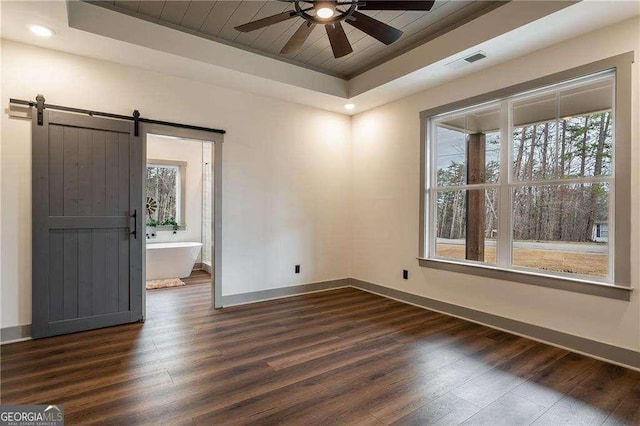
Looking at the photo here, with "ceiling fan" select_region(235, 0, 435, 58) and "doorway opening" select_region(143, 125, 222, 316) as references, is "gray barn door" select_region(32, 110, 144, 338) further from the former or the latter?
"doorway opening" select_region(143, 125, 222, 316)

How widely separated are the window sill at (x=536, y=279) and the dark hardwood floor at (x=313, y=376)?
22.0 inches

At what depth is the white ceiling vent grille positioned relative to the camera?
132 inches

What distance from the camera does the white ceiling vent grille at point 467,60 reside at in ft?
11.0

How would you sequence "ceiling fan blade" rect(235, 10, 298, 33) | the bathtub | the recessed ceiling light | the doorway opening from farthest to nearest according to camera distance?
1. the doorway opening
2. the bathtub
3. the recessed ceiling light
4. "ceiling fan blade" rect(235, 10, 298, 33)

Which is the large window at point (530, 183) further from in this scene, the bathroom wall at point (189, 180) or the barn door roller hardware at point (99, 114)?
the bathroom wall at point (189, 180)

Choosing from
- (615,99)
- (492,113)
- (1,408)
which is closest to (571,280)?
(615,99)

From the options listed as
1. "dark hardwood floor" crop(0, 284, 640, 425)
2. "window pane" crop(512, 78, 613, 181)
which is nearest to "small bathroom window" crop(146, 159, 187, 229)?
"dark hardwood floor" crop(0, 284, 640, 425)

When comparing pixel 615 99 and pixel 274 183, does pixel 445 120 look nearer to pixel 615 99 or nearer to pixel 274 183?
pixel 615 99

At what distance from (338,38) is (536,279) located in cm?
287

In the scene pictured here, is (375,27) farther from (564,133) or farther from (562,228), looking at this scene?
(562,228)

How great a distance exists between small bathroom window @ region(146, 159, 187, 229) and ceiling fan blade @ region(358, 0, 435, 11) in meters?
5.64

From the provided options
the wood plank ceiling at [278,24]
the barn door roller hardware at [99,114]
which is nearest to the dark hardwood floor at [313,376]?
the barn door roller hardware at [99,114]

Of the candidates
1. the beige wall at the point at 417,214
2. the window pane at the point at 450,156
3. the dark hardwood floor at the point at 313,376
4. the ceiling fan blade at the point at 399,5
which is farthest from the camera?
the window pane at the point at 450,156

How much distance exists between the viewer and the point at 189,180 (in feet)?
22.9
